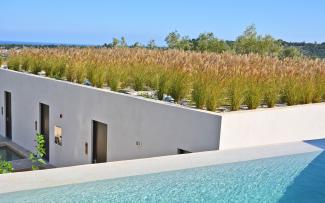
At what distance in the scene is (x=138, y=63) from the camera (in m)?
11.1

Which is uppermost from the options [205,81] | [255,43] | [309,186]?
[255,43]

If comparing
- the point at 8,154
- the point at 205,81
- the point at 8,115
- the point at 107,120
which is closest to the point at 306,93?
the point at 205,81

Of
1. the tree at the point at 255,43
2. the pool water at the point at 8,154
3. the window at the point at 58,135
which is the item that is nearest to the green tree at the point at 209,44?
the tree at the point at 255,43

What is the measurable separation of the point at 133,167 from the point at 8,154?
777cm

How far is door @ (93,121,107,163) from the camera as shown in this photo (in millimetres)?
9055

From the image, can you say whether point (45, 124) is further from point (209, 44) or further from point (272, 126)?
point (209, 44)

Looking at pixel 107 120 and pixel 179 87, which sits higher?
pixel 179 87

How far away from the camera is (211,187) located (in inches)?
195

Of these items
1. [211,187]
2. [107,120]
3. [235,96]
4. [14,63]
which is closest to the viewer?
[211,187]

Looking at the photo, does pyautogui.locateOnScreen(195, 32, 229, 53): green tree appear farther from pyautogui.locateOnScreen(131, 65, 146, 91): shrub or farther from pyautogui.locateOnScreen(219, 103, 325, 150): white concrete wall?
pyautogui.locateOnScreen(219, 103, 325, 150): white concrete wall

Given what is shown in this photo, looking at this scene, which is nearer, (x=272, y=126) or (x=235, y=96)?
(x=272, y=126)

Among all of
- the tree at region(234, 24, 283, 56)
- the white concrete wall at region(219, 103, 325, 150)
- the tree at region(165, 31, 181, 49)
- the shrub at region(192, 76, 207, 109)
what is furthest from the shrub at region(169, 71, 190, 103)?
the tree at region(165, 31, 181, 49)

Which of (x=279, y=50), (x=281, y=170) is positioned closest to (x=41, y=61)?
(x=281, y=170)

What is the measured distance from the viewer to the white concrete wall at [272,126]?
6.62 meters
